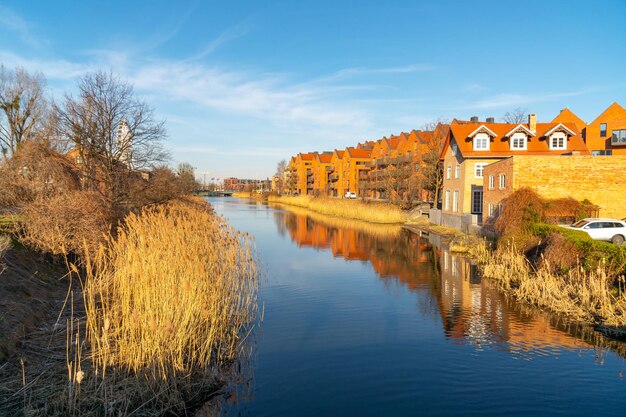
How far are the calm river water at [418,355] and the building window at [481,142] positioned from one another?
2116cm

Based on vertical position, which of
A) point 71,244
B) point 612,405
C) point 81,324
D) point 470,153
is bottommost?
point 612,405

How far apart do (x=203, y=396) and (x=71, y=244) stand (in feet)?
27.0

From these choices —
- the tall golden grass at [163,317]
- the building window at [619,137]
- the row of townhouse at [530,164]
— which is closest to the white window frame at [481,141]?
the row of townhouse at [530,164]

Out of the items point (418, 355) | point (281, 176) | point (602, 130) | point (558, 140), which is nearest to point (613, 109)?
point (602, 130)

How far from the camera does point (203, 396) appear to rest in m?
6.70

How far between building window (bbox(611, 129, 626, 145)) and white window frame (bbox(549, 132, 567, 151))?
73.5 feet

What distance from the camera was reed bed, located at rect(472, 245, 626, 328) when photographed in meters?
10.5

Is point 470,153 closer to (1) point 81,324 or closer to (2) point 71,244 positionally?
(2) point 71,244

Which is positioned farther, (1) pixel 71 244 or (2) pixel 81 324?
(1) pixel 71 244

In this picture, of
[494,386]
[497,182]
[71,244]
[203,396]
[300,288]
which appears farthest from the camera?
[497,182]

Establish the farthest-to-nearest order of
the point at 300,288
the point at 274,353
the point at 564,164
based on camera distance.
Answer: the point at 564,164, the point at 300,288, the point at 274,353

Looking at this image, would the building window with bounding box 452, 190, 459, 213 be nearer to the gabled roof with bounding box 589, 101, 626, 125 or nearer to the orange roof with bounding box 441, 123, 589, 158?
the orange roof with bounding box 441, 123, 589, 158

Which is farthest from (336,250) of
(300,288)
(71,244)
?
(71,244)

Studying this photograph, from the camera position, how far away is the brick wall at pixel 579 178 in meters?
22.5
